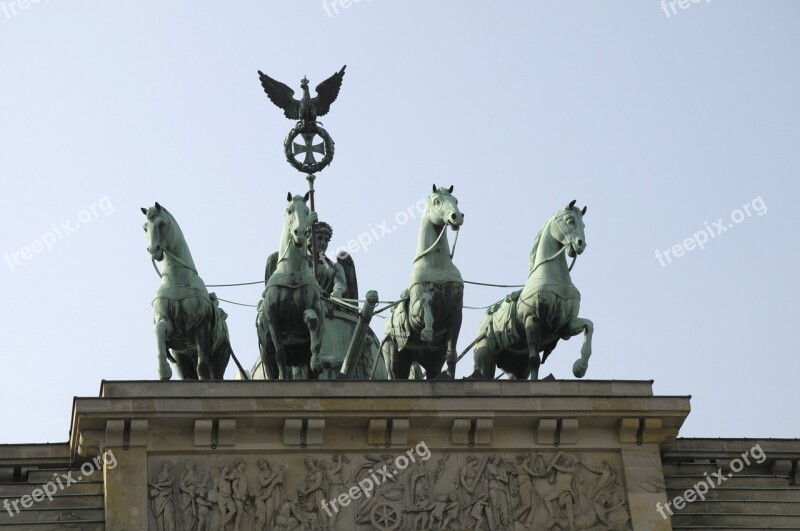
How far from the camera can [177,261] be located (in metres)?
36.1

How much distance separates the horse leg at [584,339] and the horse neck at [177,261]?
5496mm

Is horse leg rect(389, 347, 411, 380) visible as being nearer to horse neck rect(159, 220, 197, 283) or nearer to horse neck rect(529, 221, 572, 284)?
horse neck rect(529, 221, 572, 284)

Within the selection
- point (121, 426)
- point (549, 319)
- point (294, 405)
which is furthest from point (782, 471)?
point (121, 426)

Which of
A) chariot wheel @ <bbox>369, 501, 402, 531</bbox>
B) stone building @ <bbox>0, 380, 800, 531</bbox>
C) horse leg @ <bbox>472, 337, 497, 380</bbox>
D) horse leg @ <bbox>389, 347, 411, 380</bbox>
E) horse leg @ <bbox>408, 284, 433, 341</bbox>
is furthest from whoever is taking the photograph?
horse leg @ <bbox>472, 337, 497, 380</bbox>

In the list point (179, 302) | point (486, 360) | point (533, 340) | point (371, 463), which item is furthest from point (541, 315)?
point (179, 302)

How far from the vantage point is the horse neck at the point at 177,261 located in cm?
3606

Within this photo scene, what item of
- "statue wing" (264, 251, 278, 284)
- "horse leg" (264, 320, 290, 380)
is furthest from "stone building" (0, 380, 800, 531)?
"statue wing" (264, 251, 278, 284)

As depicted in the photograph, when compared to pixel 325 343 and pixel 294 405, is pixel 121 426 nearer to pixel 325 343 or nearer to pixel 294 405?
pixel 294 405

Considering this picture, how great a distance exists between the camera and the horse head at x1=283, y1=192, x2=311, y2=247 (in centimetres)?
3609

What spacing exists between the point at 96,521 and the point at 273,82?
33.9 feet

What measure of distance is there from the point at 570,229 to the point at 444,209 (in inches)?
73.1

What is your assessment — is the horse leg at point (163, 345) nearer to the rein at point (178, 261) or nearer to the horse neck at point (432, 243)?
the rein at point (178, 261)

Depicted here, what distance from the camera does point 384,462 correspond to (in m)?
34.5

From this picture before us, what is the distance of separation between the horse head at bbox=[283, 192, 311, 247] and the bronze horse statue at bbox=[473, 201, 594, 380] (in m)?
3.19
